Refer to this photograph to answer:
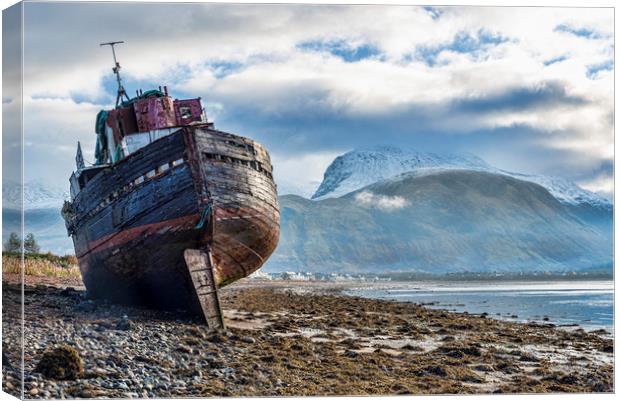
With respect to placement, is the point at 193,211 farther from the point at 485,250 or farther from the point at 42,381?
the point at 485,250

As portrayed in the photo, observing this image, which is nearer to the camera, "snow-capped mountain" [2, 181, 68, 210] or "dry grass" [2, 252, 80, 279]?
"snow-capped mountain" [2, 181, 68, 210]

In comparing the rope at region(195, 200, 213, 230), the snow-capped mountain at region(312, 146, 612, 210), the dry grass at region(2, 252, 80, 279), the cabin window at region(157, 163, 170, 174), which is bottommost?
the dry grass at region(2, 252, 80, 279)

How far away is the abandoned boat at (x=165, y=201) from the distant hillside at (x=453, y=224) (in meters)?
2.16

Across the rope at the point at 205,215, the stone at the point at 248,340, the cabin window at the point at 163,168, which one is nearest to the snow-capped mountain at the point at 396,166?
the rope at the point at 205,215

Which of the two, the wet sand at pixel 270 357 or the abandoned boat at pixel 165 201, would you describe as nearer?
the wet sand at pixel 270 357

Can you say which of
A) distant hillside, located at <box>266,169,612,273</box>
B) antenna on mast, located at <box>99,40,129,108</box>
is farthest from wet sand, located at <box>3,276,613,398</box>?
antenna on mast, located at <box>99,40,129,108</box>

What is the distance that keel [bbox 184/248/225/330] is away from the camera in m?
16.5

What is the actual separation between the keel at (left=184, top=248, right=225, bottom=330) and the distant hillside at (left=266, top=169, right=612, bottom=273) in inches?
121

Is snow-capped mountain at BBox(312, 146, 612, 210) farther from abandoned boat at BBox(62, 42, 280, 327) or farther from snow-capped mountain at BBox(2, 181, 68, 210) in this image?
snow-capped mountain at BBox(2, 181, 68, 210)

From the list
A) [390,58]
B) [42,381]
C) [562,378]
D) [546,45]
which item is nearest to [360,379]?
[562,378]

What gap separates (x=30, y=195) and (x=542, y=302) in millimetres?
22214

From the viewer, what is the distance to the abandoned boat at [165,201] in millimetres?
16984

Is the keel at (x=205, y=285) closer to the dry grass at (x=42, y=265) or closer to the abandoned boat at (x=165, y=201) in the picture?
the abandoned boat at (x=165, y=201)

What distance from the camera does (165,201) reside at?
1706 cm
